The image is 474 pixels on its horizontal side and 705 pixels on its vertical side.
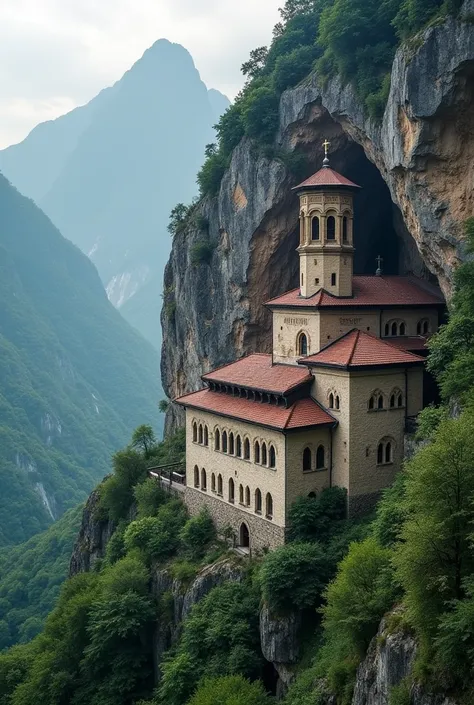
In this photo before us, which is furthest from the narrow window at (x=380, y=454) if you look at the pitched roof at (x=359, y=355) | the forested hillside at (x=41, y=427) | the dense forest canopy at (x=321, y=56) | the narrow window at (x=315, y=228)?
the forested hillside at (x=41, y=427)

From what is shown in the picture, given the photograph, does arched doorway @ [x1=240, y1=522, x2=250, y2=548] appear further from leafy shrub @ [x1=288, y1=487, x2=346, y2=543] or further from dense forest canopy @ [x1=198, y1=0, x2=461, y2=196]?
dense forest canopy @ [x1=198, y1=0, x2=461, y2=196]

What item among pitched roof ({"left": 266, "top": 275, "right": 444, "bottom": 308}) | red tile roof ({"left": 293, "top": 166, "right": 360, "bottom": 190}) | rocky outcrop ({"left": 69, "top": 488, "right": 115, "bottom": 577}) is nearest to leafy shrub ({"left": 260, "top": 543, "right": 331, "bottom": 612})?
pitched roof ({"left": 266, "top": 275, "right": 444, "bottom": 308})

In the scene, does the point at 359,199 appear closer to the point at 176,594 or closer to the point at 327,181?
the point at 327,181

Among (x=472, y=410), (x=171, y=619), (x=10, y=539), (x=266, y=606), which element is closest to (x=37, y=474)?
(x=10, y=539)

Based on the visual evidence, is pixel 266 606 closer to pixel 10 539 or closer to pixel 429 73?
pixel 429 73

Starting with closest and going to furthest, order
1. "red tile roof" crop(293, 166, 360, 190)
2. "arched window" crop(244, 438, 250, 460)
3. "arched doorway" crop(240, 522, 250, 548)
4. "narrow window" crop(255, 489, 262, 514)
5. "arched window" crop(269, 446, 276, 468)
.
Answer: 1. "arched window" crop(269, 446, 276, 468)
2. "narrow window" crop(255, 489, 262, 514)
3. "arched window" crop(244, 438, 250, 460)
4. "arched doorway" crop(240, 522, 250, 548)
5. "red tile roof" crop(293, 166, 360, 190)

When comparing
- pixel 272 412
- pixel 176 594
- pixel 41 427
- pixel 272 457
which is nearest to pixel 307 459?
pixel 272 457
